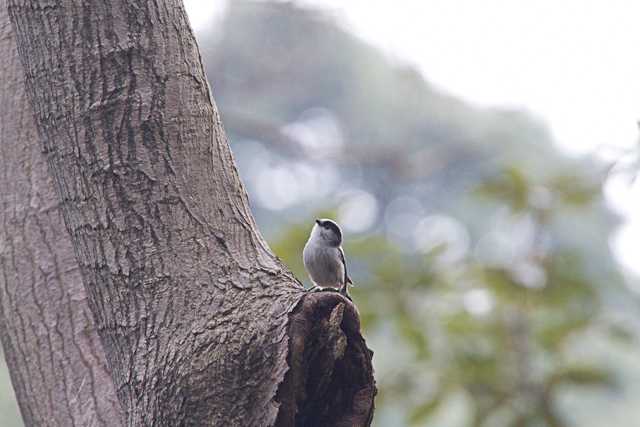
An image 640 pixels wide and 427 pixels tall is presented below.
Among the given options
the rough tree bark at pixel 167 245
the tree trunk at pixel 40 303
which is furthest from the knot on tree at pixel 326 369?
the tree trunk at pixel 40 303

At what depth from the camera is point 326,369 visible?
2.72 metres

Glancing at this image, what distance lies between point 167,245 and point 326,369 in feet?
1.92

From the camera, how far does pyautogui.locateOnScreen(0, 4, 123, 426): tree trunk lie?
3.21 meters

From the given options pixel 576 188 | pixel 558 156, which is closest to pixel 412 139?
pixel 558 156

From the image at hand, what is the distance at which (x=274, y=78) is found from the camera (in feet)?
50.7

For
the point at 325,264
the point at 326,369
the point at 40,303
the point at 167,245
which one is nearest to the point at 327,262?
the point at 325,264

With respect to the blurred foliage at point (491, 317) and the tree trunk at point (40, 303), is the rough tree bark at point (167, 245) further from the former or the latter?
the blurred foliage at point (491, 317)

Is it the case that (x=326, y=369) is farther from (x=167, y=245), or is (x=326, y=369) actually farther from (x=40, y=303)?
(x=40, y=303)

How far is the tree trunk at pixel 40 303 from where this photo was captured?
3.21m

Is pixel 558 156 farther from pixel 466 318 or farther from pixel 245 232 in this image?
pixel 245 232

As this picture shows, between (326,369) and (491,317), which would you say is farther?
(491,317)

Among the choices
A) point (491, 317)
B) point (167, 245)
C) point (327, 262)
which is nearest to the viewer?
point (167, 245)

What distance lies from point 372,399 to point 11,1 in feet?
5.21

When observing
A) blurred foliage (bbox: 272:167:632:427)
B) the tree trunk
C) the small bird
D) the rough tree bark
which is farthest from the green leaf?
the tree trunk
